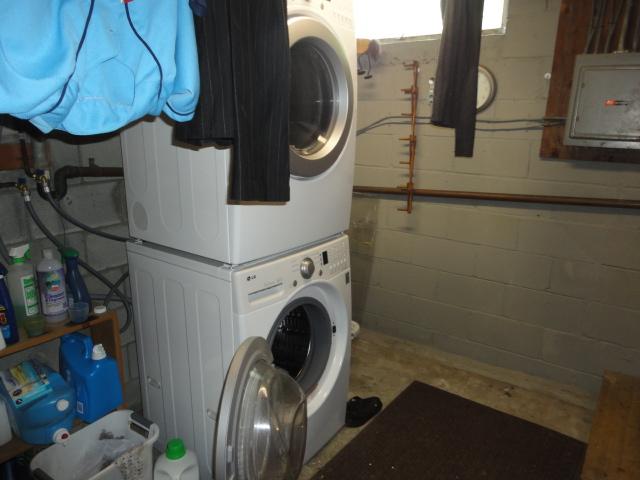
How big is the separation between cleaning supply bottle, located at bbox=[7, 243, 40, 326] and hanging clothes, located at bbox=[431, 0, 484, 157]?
150 centimetres

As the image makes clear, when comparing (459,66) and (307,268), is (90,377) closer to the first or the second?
(307,268)

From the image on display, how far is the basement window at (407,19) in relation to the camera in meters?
2.18

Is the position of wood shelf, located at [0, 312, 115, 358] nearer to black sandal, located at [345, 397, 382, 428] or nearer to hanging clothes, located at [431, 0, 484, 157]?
black sandal, located at [345, 397, 382, 428]

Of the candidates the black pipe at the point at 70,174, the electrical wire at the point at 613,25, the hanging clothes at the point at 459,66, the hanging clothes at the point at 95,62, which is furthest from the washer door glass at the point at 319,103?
the electrical wire at the point at 613,25

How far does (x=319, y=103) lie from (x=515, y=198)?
1234 mm

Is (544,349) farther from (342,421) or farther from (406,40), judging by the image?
(406,40)

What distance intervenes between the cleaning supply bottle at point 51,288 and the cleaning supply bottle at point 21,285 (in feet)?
0.09

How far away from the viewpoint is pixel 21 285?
1351mm

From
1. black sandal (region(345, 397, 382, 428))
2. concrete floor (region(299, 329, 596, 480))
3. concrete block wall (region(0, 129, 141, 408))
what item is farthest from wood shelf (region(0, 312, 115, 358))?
black sandal (region(345, 397, 382, 428))

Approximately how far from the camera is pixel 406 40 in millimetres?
2398

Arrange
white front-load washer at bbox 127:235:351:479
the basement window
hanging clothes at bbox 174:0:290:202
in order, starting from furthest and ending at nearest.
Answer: the basement window < white front-load washer at bbox 127:235:351:479 < hanging clothes at bbox 174:0:290:202

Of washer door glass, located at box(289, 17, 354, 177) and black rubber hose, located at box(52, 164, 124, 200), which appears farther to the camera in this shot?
black rubber hose, located at box(52, 164, 124, 200)

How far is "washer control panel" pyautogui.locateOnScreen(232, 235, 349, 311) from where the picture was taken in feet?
4.19

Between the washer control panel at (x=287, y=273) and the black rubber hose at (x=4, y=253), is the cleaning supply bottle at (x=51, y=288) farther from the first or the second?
the washer control panel at (x=287, y=273)
